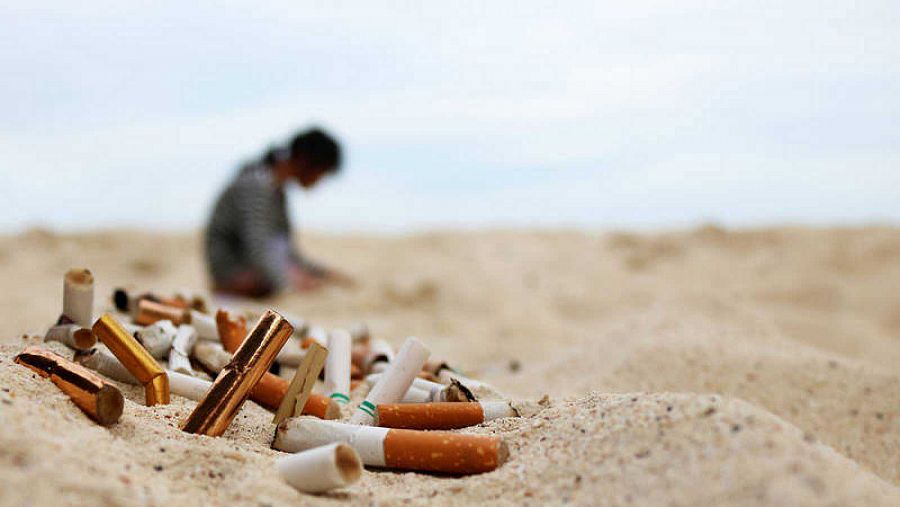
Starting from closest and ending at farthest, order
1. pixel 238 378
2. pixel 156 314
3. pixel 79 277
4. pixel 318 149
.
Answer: pixel 238 378 < pixel 79 277 < pixel 156 314 < pixel 318 149

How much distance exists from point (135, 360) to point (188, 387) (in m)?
0.17

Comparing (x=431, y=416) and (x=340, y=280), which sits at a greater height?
(x=431, y=416)

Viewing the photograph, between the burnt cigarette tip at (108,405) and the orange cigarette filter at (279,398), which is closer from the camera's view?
the burnt cigarette tip at (108,405)

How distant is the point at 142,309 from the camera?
2.86 meters

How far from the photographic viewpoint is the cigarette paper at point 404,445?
5.78ft

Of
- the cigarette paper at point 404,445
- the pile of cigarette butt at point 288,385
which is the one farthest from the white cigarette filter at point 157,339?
the cigarette paper at point 404,445

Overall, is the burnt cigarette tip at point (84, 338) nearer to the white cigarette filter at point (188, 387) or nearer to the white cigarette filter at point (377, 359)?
the white cigarette filter at point (188, 387)

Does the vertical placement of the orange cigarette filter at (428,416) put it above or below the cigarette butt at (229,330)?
below

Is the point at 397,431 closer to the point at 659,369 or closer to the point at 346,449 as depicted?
the point at 346,449

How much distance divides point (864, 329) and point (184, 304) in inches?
172

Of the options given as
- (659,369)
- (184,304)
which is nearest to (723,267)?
(659,369)

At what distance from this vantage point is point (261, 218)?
6098mm

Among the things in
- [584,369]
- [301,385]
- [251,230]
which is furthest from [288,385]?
[251,230]

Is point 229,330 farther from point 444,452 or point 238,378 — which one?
point 444,452
